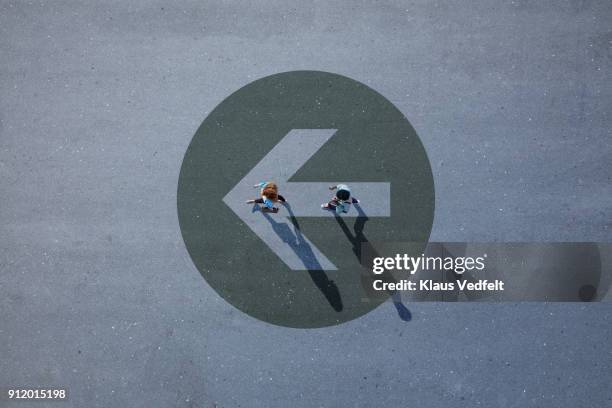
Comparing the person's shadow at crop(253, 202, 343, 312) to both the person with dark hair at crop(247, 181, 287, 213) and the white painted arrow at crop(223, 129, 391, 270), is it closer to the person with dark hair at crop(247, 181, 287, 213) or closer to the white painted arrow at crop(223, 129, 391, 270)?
the white painted arrow at crop(223, 129, 391, 270)

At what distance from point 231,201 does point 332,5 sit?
10.1 ft

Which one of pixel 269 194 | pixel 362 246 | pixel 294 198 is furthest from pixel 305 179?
pixel 362 246

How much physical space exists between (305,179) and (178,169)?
177 cm

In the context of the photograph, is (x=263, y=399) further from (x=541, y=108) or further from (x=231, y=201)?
(x=541, y=108)

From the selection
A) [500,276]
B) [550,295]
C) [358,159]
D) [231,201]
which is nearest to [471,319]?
[500,276]

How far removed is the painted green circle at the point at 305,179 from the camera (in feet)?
21.8

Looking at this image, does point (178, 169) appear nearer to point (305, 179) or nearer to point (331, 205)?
point (305, 179)

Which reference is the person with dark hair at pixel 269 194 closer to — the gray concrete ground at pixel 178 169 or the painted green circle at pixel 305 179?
the painted green circle at pixel 305 179

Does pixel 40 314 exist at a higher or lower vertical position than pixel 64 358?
higher

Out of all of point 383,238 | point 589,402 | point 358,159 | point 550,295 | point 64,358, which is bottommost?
point 589,402

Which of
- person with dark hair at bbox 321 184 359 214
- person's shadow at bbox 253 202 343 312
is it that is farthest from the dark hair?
person's shadow at bbox 253 202 343 312

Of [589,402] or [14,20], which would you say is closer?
Answer: [589,402]

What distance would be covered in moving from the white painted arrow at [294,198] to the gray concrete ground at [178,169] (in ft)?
2.88

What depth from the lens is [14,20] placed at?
22.7 feet
